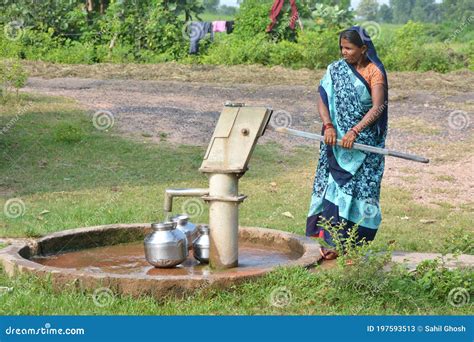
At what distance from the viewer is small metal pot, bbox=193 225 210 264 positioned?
606 cm

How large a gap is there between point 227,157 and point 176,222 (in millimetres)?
705

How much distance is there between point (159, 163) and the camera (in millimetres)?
10594

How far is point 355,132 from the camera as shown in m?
6.23

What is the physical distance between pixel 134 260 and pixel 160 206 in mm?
2147

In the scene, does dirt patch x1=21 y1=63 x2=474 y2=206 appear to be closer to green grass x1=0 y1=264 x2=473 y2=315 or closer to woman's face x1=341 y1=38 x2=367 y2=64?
woman's face x1=341 y1=38 x2=367 y2=64

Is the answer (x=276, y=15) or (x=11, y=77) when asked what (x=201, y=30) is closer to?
(x=276, y=15)

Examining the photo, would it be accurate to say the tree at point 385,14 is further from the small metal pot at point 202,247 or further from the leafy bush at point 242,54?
the small metal pot at point 202,247

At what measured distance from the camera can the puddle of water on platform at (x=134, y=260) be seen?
602cm

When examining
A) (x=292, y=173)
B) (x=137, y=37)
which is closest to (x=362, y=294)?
(x=292, y=173)

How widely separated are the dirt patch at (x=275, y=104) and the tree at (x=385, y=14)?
4331cm

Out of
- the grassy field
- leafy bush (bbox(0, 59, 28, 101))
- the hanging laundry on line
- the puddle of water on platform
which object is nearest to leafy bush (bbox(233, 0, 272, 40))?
the hanging laundry on line

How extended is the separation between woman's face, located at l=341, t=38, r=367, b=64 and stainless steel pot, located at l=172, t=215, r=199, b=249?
1490 mm

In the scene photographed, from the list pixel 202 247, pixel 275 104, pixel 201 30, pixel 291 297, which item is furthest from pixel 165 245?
pixel 201 30

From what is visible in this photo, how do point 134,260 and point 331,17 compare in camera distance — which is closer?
point 134,260
